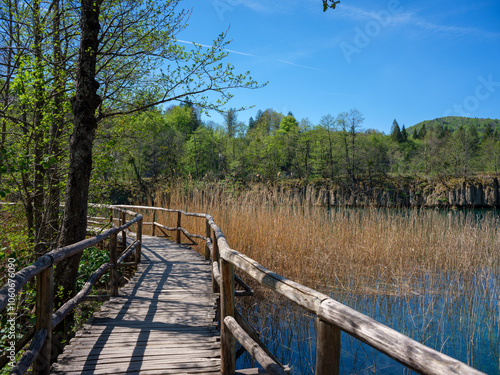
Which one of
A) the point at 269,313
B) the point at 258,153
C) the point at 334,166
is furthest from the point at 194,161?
the point at 269,313

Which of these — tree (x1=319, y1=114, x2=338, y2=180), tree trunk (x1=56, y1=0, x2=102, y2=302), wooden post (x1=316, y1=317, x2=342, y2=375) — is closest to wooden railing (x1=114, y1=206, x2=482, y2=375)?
wooden post (x1=316, y1=317, x2=342, y2=375)

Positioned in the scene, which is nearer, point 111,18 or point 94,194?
point 111,18

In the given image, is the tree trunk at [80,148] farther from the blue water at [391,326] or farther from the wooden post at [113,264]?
the blue water at [391,326]

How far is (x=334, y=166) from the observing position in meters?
47.6

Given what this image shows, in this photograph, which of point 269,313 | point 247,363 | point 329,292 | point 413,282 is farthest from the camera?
point 413,282

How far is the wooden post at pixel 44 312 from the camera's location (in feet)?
7.32

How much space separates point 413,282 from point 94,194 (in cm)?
639

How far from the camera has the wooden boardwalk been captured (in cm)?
262

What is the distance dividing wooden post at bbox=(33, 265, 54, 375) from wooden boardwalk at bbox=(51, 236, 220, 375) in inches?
10.3

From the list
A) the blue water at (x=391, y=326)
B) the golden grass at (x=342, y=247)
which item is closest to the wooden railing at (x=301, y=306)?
the blue water at (x=391, y=326)

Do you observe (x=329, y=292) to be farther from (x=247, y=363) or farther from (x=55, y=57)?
(x=55, y=57)

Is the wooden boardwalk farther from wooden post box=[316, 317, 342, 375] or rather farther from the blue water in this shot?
wooden post box=[316, 317, 342, 375]

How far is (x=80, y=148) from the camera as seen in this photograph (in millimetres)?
4406

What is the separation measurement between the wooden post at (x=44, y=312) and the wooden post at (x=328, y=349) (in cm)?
187
